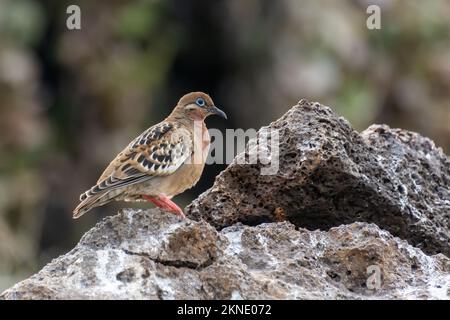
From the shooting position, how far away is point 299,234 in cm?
735

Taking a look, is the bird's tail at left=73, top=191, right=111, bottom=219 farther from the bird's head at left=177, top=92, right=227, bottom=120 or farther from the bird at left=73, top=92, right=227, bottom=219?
the bird's head at left=177, top=92, right=227, bottom=120

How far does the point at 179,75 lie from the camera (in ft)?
92.4

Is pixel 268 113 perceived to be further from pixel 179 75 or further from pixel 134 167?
pixel 134 167

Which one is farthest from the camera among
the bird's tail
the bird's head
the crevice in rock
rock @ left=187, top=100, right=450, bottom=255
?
the bird's head

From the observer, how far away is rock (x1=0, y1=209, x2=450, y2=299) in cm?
651

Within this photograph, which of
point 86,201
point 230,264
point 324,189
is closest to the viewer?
point 230,264

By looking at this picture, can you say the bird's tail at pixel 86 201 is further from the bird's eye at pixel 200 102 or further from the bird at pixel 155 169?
the bird's eye at pixel 200 102

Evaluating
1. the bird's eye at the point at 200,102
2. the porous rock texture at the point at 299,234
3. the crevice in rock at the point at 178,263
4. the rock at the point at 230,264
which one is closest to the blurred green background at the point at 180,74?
the bird's eye at the point at 200,102

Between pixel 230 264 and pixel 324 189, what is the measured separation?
1.38 meters

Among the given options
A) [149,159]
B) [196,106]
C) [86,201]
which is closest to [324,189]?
[149,159]

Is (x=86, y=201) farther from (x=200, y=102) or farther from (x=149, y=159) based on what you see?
(x=200, y=102)

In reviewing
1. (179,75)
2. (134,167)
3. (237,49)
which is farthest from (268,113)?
(134,167)

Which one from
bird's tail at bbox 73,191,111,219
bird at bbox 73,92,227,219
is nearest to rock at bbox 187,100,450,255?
bird at bbox 73,92,227,219

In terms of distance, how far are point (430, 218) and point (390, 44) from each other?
710 inches
